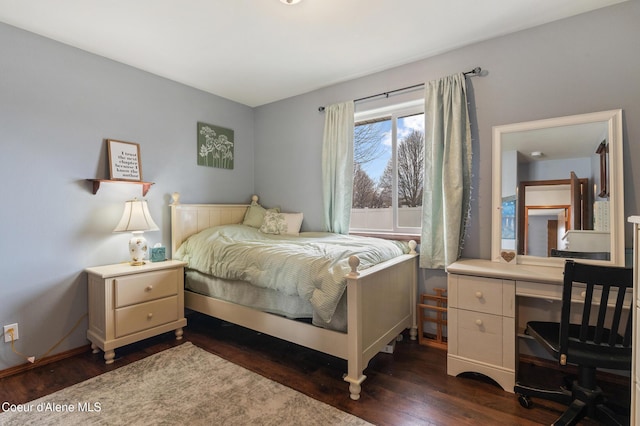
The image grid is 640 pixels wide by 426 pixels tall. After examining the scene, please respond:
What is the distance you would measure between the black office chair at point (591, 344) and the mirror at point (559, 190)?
1.64 ft

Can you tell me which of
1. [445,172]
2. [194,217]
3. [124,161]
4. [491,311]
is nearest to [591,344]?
[491,311]

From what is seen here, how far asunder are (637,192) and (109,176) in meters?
3.88

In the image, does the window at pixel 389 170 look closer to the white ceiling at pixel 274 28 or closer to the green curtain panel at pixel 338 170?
the green curtain panel at pixel 338 170

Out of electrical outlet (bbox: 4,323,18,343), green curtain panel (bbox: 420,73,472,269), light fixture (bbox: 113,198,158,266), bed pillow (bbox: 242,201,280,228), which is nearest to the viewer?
electrical outlet (bbox: 4,323,18,343)

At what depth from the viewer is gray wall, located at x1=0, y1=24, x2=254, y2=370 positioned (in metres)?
2.18

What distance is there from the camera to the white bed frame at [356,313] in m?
1.82

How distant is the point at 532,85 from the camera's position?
2.25 meters

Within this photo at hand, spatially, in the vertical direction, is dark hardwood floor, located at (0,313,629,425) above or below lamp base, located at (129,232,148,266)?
below

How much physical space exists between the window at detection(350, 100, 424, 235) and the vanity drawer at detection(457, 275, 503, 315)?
2.98ft

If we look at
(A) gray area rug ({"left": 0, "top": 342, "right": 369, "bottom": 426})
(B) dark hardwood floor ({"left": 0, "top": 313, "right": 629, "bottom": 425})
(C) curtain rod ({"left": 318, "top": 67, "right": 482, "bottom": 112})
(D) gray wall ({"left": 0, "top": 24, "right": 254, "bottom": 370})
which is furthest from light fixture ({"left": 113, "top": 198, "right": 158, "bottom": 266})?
(C) curtain rod ({"left": 318, "top": 67, "right": 482, "bottom": 112})

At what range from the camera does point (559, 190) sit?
83.5 inches

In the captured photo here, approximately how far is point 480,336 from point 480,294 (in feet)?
0.90

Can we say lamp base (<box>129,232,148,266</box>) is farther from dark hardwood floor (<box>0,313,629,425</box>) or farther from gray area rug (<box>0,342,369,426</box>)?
gray area rug (<box>0,342,369,426</box>)

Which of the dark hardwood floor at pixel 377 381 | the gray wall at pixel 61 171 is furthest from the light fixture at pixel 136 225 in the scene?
the dark hardwood floor at pixel 377 381
